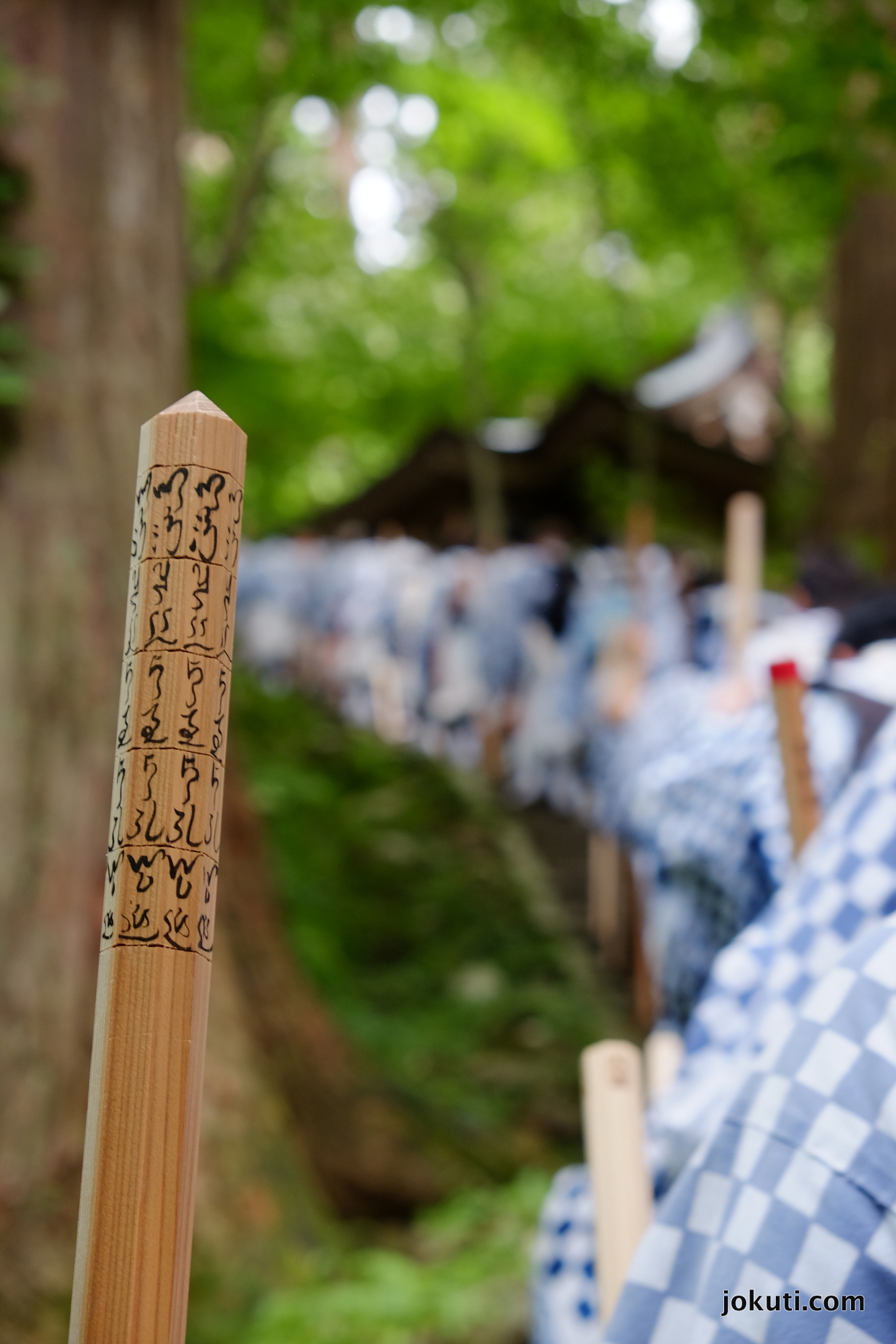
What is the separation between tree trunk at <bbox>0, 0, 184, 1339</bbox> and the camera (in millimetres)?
2918

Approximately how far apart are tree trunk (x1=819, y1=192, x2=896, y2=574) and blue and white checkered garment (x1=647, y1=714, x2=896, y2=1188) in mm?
6007

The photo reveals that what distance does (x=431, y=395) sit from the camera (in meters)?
11.6

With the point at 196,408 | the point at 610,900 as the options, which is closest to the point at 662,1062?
the point at 196,408

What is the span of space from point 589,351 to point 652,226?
5.33m

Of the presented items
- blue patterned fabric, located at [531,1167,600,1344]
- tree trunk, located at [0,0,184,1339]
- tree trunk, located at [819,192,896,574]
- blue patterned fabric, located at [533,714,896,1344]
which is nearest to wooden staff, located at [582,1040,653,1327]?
blue patterned fabric, located at [533,714,896,1344]

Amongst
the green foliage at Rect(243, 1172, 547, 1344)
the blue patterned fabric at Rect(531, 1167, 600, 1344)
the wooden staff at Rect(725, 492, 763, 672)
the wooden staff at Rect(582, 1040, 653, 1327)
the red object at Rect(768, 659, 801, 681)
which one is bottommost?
the green foliage at Rect(243, 1172, 547, 1344)

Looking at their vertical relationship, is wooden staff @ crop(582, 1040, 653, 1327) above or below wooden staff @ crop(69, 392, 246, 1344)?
below

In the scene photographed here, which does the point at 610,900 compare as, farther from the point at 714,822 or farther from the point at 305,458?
the point at 305,458

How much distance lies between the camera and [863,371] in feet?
25.1

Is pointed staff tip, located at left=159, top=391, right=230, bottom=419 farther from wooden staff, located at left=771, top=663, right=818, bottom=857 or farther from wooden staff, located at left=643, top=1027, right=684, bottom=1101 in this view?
wooden staff, located at left=643, top=1027, right=684, bottom=1101

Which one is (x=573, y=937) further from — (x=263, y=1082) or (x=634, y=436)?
(x=634, y=436)

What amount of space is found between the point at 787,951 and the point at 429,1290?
257cm

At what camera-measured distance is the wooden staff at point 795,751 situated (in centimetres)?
159

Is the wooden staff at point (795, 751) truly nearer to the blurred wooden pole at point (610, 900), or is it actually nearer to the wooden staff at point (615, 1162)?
the wooden staff at point (615, 1162)
